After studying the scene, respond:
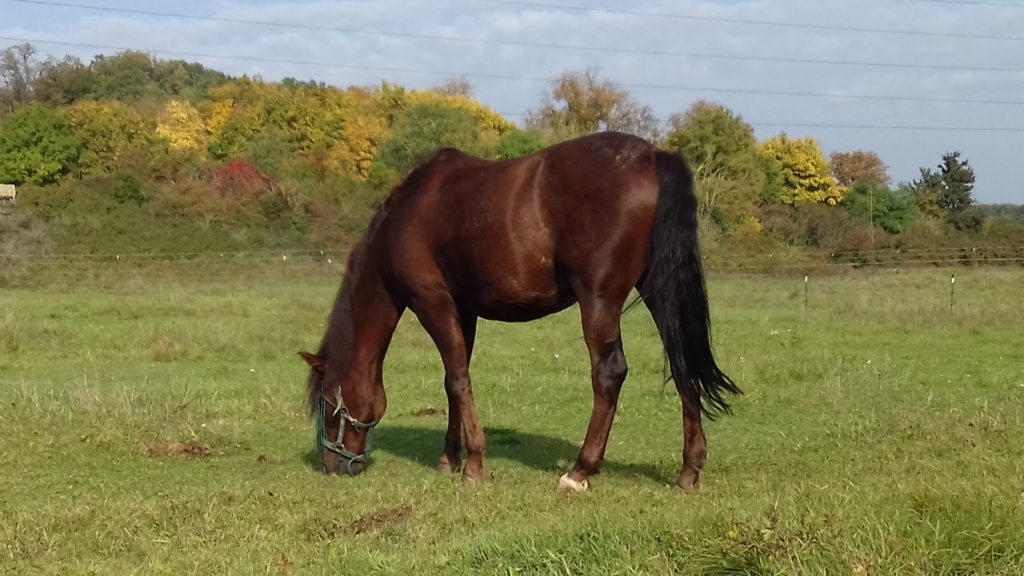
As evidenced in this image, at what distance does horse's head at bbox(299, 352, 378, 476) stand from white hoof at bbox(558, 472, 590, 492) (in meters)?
1.74

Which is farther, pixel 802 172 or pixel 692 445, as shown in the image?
pixel 802 172

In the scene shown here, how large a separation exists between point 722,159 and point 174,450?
36.0 metres

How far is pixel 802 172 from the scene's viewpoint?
56.7 m

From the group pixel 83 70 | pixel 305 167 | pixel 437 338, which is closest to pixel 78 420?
pixel 437 338

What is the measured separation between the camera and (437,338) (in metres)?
7.30

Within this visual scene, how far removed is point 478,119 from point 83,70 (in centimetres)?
3469

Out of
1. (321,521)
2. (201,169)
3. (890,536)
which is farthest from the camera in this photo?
(201,169)

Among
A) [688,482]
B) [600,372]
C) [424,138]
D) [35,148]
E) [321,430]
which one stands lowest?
[321,430]

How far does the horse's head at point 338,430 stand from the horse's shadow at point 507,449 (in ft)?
1.47

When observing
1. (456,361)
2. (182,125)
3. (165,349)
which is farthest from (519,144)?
(456,361)

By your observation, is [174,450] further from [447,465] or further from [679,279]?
[679,279]

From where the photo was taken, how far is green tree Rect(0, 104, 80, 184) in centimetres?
4534

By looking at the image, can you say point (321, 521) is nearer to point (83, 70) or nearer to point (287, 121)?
point (287, 121)

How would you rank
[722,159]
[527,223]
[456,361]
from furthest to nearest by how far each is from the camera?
1. [722,159]
2. [456,361]
3. [527,223]
